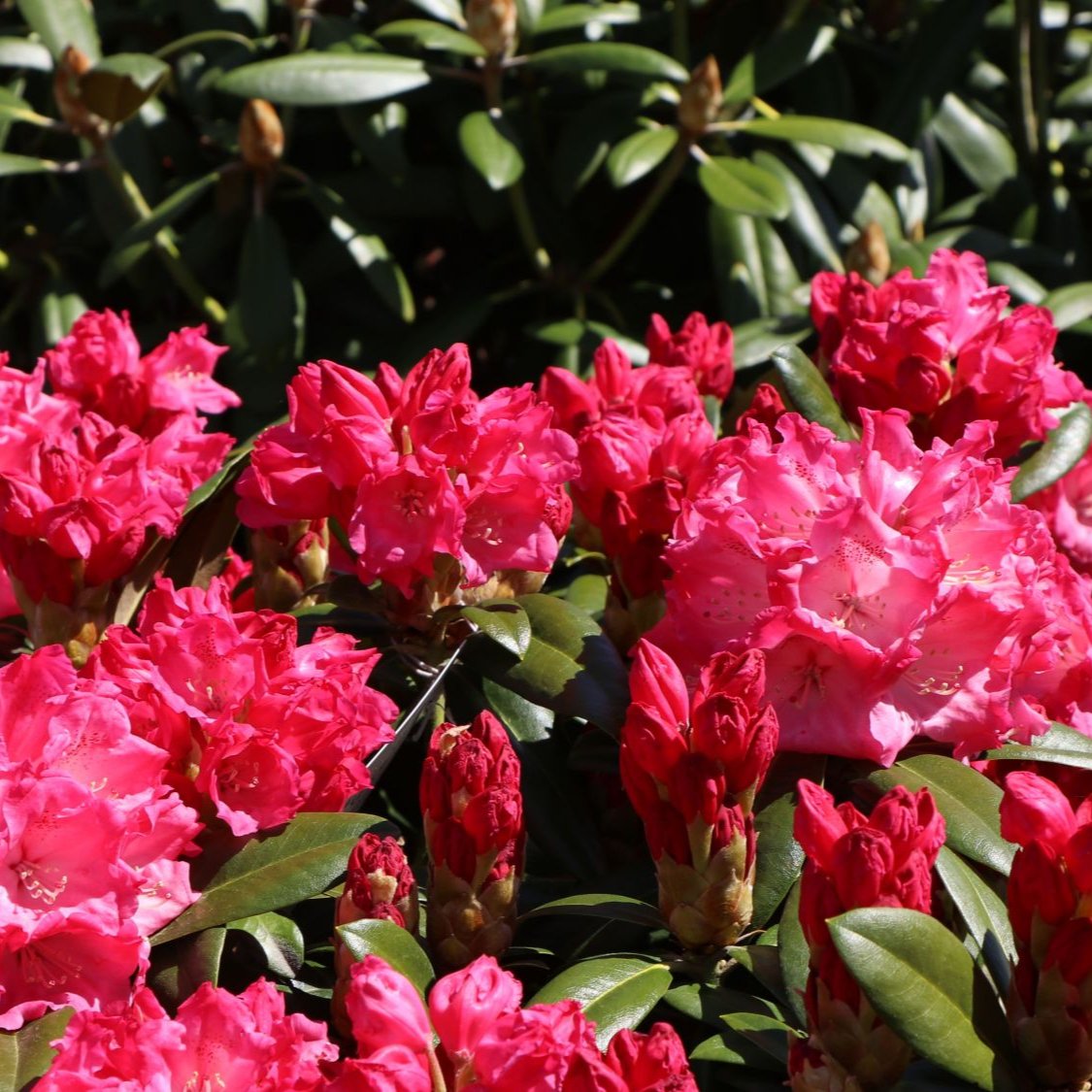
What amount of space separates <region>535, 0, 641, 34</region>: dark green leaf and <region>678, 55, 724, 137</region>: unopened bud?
0.56 feet

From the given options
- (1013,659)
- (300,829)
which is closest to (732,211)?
(1013,659)

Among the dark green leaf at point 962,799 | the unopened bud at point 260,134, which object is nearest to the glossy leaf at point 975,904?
the dark green leaf at point 962,799

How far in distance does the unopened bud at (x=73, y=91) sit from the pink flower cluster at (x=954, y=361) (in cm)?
138

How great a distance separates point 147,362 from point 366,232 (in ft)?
3.43

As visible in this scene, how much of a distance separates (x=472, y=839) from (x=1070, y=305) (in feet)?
5.32

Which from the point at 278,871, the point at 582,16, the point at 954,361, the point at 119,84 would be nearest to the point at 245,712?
the point at 278,871

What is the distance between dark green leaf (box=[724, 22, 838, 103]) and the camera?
8.46 ft

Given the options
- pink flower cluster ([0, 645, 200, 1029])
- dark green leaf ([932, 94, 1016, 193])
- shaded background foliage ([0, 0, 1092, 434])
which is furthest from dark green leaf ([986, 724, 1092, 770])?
dark green leaf ([932, 94, 1016, 193])

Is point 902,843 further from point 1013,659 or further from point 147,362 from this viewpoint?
point 147,362

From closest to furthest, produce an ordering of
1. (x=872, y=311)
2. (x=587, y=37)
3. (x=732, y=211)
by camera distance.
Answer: (x=872, y=311) < (x=732, y=211) < (x=587, y=37)

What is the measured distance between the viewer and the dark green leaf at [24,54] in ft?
8.33

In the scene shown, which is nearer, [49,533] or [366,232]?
[49,533]

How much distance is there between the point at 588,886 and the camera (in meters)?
1.17

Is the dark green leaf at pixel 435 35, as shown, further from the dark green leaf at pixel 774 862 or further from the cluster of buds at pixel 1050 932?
the cluster of buds at pixel 1050 932
